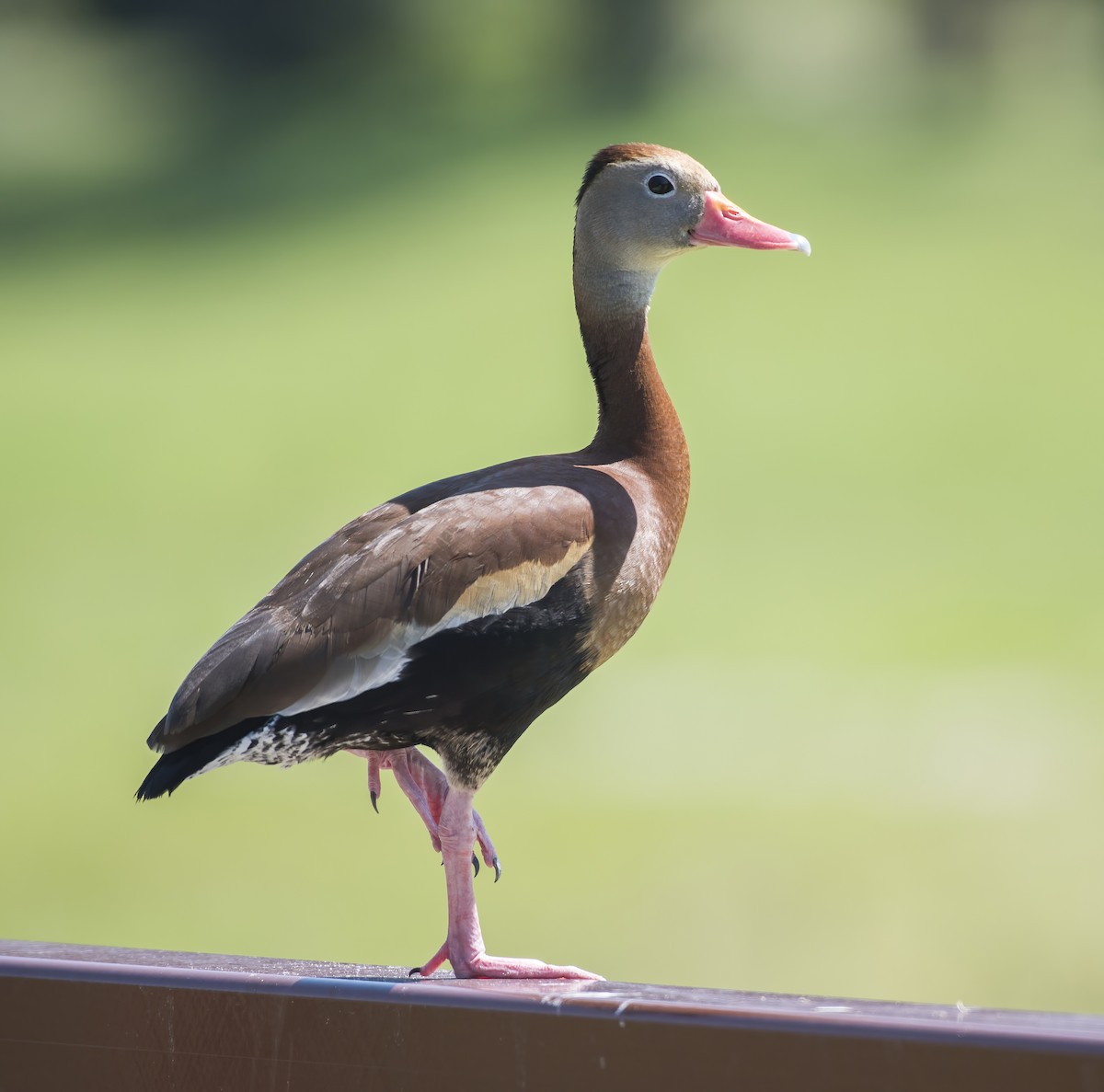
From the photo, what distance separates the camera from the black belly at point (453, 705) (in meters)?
1.58

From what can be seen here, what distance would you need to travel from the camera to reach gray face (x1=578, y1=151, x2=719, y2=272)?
1.90 metres

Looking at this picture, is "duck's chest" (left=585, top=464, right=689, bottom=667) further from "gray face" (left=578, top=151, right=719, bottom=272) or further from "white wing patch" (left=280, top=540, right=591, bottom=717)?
"gray face" (left=578, top=151, right=719, bottom=272)

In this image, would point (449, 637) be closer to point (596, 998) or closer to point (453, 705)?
point (453, 705)

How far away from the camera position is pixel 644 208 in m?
1.90

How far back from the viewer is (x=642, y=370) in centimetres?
191

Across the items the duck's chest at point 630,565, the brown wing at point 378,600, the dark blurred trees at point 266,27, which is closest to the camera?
the brown wing at point 378,600

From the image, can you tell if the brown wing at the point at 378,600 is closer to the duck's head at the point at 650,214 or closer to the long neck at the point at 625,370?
the long neck at the point at 625,370

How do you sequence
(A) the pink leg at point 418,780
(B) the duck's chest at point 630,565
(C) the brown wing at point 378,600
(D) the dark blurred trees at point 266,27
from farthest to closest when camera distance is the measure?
(D) the dark blurred trees at point 266,27
(A) the pink leg at point 418,780
(B) the duck's chest at point 630,565
(C) the brown wing at point 378,600

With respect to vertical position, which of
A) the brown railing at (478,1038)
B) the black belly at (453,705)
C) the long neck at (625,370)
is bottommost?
the brown railing at (478,1038)

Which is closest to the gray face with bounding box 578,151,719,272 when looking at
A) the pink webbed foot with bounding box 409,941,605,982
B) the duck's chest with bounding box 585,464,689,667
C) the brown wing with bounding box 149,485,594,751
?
the duck's chest with bounding box 585,464,689,667

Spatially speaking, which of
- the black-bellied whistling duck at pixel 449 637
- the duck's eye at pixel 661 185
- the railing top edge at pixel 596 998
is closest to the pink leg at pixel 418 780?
the black-bellied whistling duck at pixel 449 637

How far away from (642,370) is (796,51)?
21.2ft

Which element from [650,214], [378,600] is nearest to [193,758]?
[378,600]

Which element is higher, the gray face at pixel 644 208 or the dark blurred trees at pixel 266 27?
the dark blurred trees at pixel 266 27
